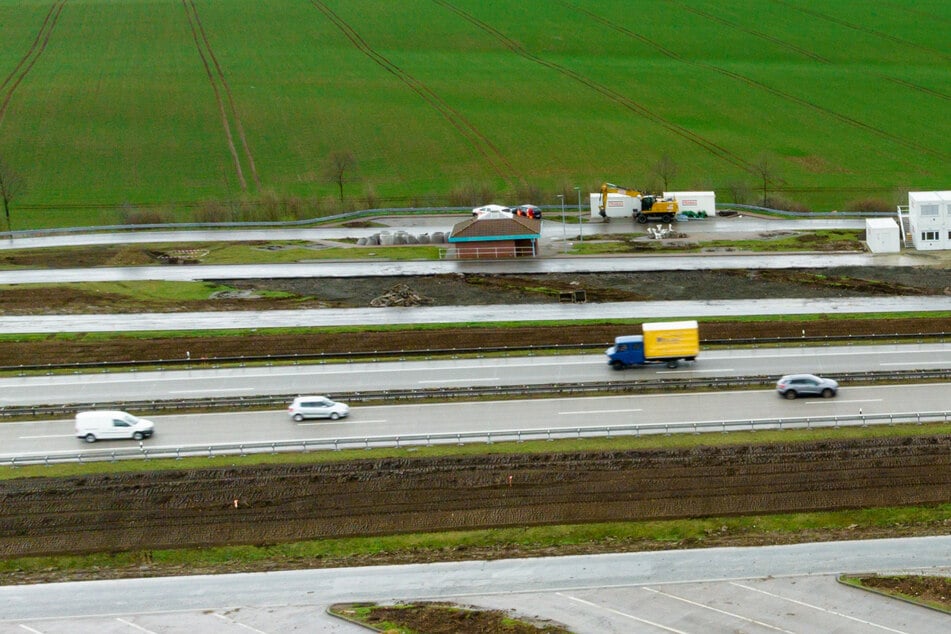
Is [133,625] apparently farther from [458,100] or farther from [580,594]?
[458,100]

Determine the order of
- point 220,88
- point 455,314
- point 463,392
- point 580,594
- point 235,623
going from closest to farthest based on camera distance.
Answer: point 235,623 < point 580,594 < point 463,392 < point 455,314 < point 220,88

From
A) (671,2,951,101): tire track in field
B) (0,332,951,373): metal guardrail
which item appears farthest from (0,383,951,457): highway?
(671,2,951,101): tire track in field


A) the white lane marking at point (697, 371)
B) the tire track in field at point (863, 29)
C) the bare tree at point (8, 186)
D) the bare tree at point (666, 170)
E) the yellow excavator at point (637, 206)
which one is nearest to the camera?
the white lane marking at point (697, 371)

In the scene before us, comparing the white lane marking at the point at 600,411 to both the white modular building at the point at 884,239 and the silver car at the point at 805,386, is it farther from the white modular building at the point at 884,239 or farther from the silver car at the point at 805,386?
the white modular building at the point at 884,239

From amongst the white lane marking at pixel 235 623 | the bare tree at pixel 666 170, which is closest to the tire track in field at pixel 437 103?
the bare tree at pixel 666 170

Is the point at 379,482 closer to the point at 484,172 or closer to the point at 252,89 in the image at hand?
the point at 484,172

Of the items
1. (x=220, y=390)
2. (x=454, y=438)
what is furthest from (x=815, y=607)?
(x=220, y=390)

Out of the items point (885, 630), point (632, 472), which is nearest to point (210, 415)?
point (632, 472)
